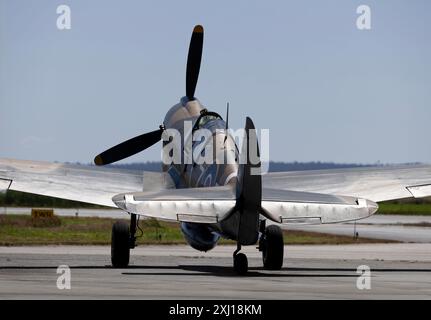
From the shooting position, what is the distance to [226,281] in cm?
2009

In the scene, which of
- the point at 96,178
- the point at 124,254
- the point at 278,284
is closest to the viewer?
the point at 278,284

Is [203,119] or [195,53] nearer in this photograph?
[203,119]

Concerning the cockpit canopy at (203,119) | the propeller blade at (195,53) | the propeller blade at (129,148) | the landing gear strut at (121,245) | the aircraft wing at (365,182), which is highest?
the propeller blade at (195,53)

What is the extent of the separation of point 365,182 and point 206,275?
6115mm

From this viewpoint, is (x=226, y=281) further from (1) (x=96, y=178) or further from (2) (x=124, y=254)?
(1) (x=96, y=178)

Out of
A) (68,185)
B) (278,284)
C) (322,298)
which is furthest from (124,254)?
(322,298)

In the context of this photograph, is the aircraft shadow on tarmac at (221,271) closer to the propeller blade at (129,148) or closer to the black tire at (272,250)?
the black tire at (272,250)

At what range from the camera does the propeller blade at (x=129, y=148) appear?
30.0 m

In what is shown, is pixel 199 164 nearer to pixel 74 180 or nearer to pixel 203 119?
pixel 203 119

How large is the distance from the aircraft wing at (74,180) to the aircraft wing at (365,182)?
3.06 meters

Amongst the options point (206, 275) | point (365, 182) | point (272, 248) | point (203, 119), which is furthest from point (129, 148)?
point (206, 275)

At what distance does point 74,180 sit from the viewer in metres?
26.9

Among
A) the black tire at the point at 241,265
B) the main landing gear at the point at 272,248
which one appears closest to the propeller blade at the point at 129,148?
the main landing gear at the point at 272,248

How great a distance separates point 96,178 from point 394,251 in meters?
12.1
